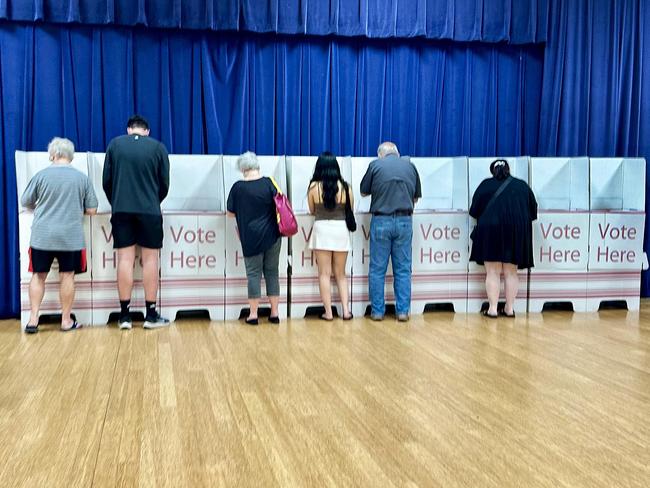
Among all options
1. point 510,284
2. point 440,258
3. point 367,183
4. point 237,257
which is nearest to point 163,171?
point 237,257

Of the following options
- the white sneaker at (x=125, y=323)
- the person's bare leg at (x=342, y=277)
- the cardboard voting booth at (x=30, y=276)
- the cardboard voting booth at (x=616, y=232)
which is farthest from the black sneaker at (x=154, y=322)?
the cardboard voting booth at (x=616, y=232)

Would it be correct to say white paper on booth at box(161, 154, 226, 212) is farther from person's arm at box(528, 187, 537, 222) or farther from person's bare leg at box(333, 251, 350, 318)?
person's arm at box(528, 187, 537, 222)

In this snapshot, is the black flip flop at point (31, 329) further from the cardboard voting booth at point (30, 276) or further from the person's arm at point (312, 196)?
the person's arm at point (312, 196)

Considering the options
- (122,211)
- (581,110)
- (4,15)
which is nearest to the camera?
(122,211)

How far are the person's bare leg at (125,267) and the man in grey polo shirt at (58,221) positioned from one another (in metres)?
0.28

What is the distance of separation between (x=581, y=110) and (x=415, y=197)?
9.05ft

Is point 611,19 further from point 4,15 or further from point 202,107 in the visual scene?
point 4,15

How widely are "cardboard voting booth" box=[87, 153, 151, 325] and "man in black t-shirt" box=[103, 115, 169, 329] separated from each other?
0.66 feet

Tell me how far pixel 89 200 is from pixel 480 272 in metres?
3.37

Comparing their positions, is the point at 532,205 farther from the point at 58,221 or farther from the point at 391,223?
the point at 58,221

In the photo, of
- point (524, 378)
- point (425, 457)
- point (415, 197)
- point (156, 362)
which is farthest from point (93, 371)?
point (415, 197)

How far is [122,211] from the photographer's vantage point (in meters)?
4.82

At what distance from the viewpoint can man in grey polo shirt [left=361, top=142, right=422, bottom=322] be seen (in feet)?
17.2

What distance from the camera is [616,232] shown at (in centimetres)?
590
